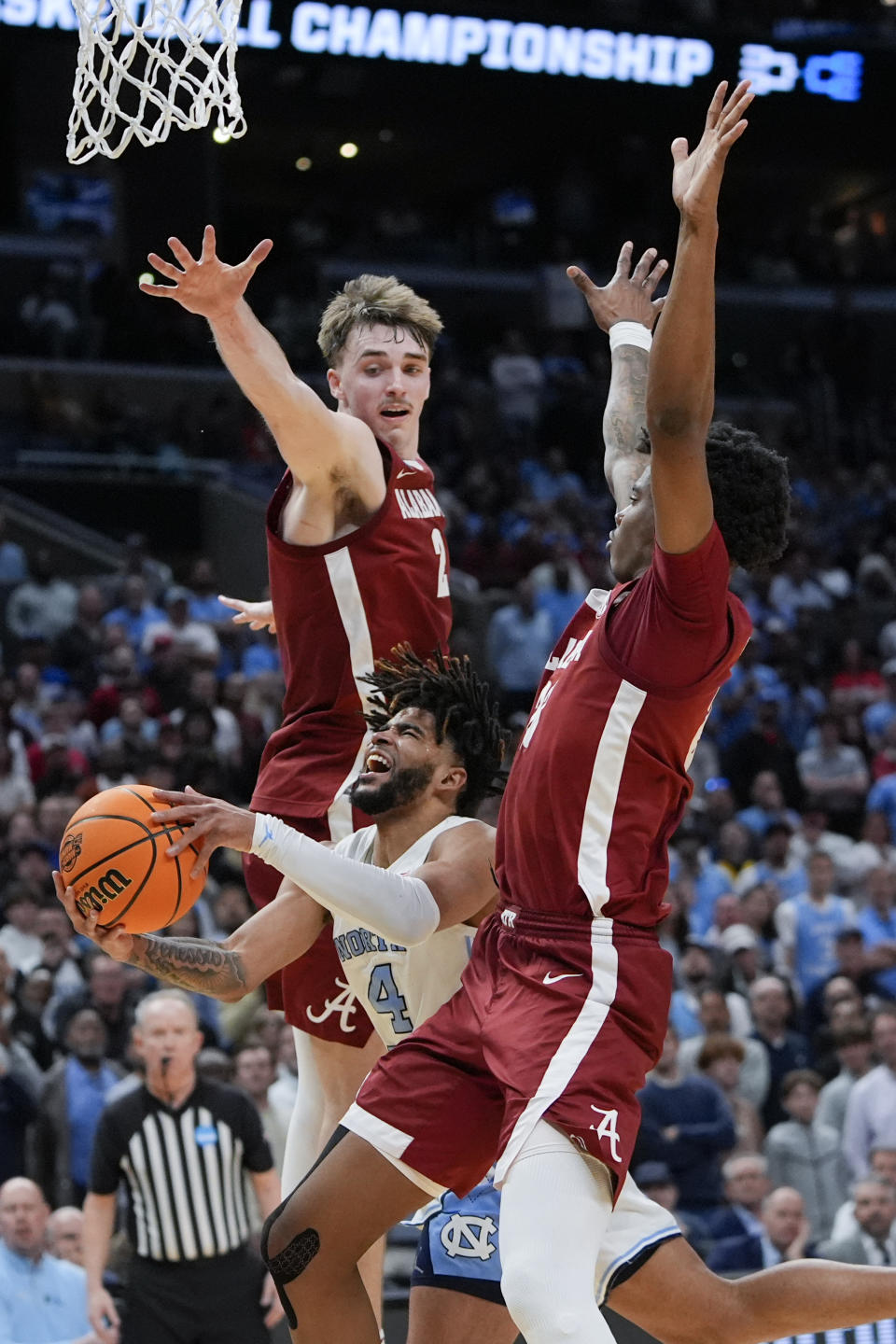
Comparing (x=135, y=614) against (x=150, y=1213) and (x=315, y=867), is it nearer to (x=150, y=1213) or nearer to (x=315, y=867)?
(x=150, y=1213)

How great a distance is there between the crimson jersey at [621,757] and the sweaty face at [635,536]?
4.9 inches

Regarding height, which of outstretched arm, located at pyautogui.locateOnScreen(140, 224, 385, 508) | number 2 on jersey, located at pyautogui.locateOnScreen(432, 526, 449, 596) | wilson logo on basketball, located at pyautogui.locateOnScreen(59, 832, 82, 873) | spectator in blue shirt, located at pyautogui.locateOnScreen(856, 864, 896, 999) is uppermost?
outstretched arm, located at pyautogui.locateOnScreen(140, 224, 385, 508)

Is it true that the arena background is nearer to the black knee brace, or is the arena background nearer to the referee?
the referee

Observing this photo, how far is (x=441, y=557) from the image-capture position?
4.93m

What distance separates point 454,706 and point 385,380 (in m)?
0.90

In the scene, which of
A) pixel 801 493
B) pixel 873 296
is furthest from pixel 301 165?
pixel 801 493

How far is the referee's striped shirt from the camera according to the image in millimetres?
6855

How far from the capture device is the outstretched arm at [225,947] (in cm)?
406

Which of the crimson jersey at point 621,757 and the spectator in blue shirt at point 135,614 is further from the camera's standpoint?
the spectator in blue shirt at point 135,614

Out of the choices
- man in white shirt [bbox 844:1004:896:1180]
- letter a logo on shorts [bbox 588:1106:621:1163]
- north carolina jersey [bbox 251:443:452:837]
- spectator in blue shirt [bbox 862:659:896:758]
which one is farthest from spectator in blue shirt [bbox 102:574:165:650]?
letter a logo on shorts [bbox 588:1106:621:1163]

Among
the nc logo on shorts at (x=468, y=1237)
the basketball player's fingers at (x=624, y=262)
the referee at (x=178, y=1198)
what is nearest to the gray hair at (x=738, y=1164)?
the referee at (x=178, y=1198)

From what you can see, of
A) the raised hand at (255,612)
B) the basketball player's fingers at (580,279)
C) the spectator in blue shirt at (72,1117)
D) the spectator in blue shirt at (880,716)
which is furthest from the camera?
the spectator in blue shirt at (880,716)

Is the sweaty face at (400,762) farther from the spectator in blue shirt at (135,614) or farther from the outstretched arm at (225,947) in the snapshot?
the spectator in blue shirt at (135,614)

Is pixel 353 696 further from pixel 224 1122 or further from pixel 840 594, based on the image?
pixel 840 594
